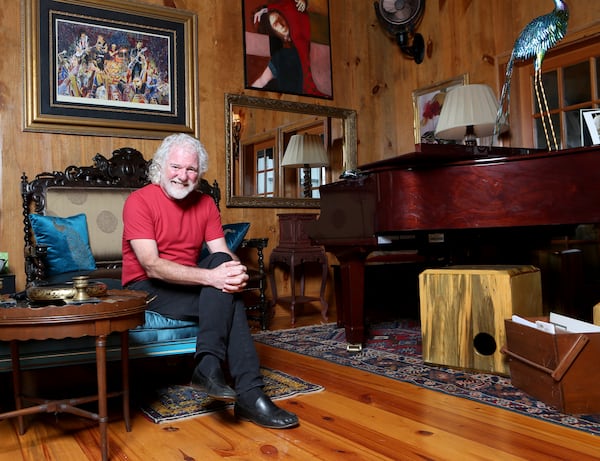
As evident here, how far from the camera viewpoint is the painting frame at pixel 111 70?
376cm

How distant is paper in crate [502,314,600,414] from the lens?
75.3 inches

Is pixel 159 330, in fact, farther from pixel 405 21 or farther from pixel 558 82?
pixel 405 21

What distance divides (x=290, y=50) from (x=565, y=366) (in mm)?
3657

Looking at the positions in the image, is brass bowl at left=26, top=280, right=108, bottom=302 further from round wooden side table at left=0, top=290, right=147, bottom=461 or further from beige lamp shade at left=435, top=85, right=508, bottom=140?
beige lamp shade at left=435, top=85, right=508, bottom=140

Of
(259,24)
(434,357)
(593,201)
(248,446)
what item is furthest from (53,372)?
(259,24)

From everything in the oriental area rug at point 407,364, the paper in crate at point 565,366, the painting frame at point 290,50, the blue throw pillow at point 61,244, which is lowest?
the oriental area rug at point 407,364

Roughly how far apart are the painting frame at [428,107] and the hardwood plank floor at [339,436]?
3.04m

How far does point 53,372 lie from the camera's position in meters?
2.83

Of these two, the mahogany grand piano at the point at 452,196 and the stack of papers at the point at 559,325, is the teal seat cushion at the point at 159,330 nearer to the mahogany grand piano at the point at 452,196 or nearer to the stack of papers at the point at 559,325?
the mahogany grand piano at the point at 452,196

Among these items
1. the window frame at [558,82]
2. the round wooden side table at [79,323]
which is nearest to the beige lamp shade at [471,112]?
the window frame at [558,82]

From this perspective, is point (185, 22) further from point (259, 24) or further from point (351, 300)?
point (351, 300)

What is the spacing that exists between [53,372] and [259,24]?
3204mm

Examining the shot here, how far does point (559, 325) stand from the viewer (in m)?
2.21

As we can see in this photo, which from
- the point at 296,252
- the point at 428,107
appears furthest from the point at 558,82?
the point at 296,252
